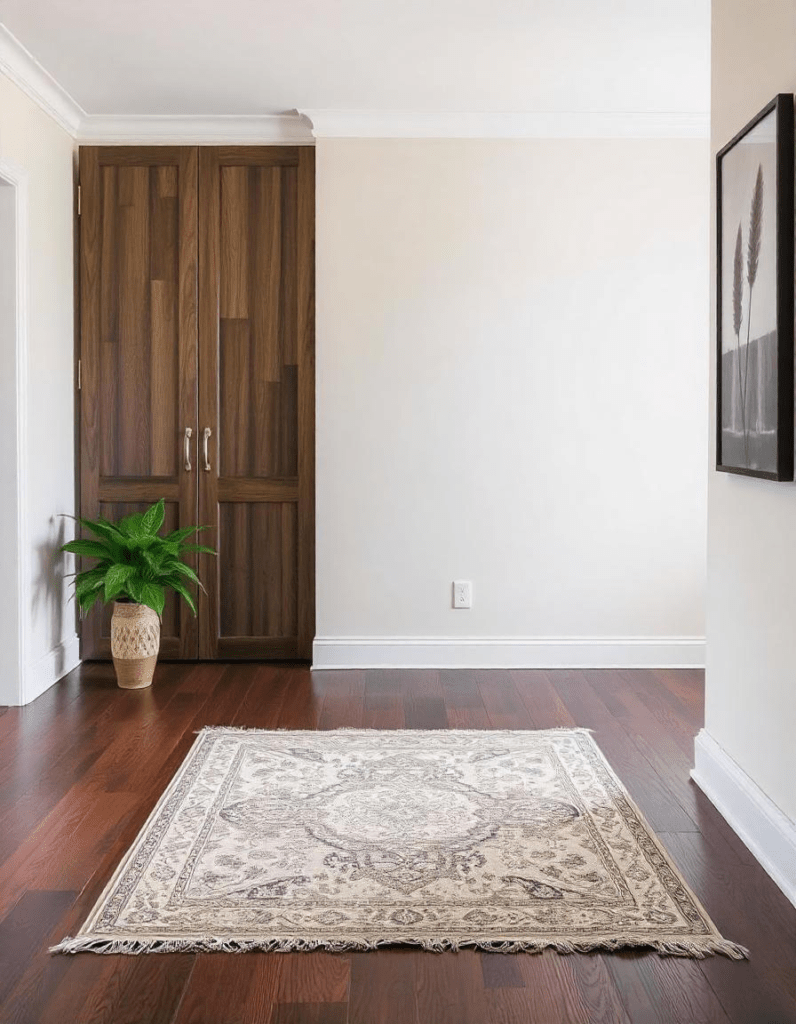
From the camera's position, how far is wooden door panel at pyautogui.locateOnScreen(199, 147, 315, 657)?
4699 mm

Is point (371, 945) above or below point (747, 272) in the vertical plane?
below

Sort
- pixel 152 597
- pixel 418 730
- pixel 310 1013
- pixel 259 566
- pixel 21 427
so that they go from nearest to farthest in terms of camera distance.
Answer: pixel 310 1013 → pixel 418 730 → pixel 21 427 → pixel 152 597 → pixel 259 566

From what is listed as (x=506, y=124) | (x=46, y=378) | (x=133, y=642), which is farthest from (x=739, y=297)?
(x=46, y=378)

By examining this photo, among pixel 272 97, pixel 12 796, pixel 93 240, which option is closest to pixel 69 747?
pixel 12 796

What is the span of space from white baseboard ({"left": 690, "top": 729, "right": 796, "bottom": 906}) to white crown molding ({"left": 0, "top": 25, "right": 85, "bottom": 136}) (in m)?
3.42

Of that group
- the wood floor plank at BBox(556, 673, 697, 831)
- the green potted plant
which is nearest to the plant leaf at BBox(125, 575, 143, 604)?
the green potted plant

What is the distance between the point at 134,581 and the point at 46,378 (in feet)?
3.15

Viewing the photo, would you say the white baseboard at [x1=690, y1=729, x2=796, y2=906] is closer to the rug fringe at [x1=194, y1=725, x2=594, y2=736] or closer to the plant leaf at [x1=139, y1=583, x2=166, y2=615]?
the rug fringe at [x1=194, y1=725, x2=594, y2=736]

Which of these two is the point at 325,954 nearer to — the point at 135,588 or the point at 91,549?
the point at 135,588

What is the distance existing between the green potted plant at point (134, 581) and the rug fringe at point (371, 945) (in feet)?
7.32

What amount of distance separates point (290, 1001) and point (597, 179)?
12.5ft

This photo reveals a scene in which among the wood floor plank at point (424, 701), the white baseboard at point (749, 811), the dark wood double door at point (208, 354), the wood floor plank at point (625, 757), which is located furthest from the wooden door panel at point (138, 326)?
the white baseboard at point (749, 811)

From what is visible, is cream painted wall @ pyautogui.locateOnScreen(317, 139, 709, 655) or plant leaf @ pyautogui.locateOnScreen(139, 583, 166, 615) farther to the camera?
cream painted wall @ pyautogui.locateOnScreen(317, 139, 709, 655)

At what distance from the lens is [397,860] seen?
2.52m
